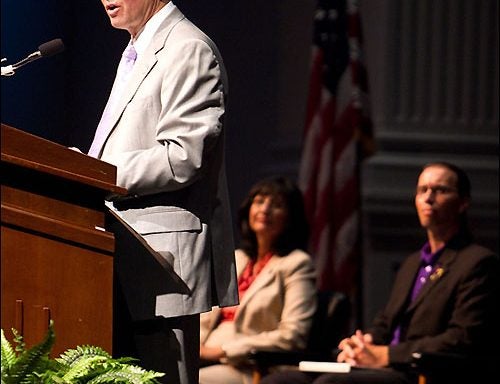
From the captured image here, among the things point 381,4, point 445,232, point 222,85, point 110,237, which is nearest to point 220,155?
point 222,85

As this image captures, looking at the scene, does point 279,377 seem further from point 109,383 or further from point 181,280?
point 109,383

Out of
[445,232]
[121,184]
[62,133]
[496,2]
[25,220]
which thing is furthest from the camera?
[496,2]

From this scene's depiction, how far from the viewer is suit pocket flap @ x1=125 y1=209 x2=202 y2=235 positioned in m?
2.98

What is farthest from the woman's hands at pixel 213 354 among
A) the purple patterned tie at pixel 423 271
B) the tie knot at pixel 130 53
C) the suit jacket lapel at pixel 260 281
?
the tie knot at pixel 130 53

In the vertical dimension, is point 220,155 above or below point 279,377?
above

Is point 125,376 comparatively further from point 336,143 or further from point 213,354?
point 336,143

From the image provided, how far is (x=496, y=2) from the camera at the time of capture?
6.96 meters

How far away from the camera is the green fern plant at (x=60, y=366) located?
2.30m

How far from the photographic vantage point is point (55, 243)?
256 cm

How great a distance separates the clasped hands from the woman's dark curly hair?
0.59 m

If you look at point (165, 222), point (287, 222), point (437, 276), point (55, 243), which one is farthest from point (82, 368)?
point (287, 222)

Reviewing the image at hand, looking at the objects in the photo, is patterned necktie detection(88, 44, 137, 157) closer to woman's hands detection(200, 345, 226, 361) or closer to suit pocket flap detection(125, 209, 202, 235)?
suit pocket flap detection(125, 209, 202, 235)

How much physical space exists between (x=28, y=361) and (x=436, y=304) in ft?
8.81

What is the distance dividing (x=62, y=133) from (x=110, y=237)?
0.94 meters
